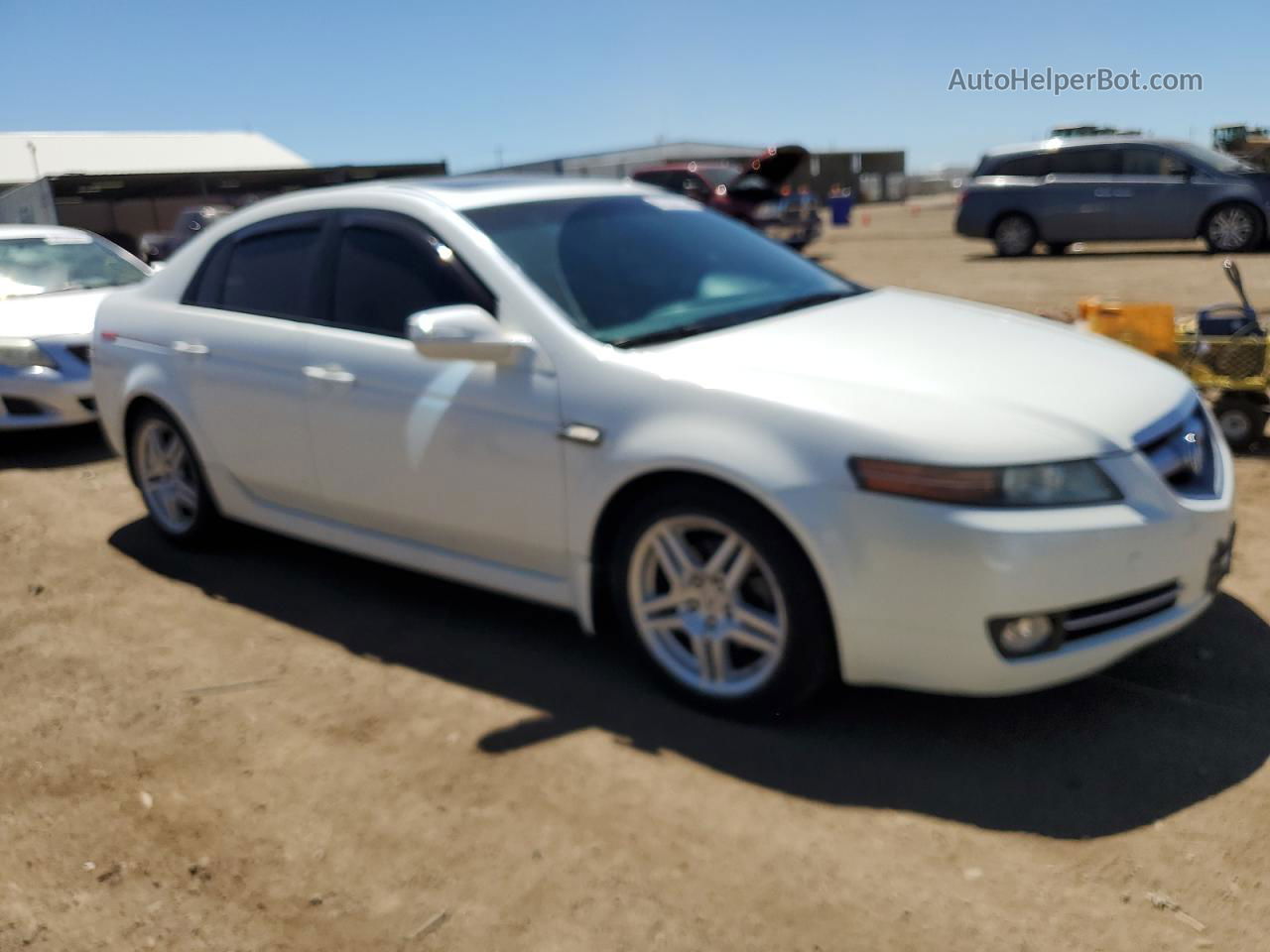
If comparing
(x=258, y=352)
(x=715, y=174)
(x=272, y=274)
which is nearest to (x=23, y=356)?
(x=272, y=274)

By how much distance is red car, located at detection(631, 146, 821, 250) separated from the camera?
17.9 m

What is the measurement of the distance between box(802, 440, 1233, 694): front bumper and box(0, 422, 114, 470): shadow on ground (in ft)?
19.7

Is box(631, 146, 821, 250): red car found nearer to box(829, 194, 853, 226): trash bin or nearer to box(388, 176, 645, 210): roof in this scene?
box(829, 194, 853, 226): trash bin

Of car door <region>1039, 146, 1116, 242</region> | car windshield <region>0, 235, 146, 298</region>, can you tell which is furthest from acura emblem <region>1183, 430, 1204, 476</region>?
car door <region>1039, 146, 1116, 242</region>

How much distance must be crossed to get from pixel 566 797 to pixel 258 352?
7.49 ft

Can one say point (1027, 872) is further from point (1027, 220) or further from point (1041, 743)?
point (1027, 220)

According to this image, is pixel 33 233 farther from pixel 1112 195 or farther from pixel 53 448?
pixel 1112 195

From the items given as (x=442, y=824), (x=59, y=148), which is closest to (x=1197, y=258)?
(x=442, y=824)

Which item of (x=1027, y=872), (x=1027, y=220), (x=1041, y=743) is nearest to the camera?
(x=1027, y=872)

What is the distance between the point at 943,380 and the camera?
10.5 ft

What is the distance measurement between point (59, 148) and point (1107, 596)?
141ft

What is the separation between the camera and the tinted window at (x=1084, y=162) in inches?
640

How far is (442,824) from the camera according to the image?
303cm

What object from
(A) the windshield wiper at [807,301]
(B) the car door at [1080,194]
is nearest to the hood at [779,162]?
(B) the car door at [1080,194]
